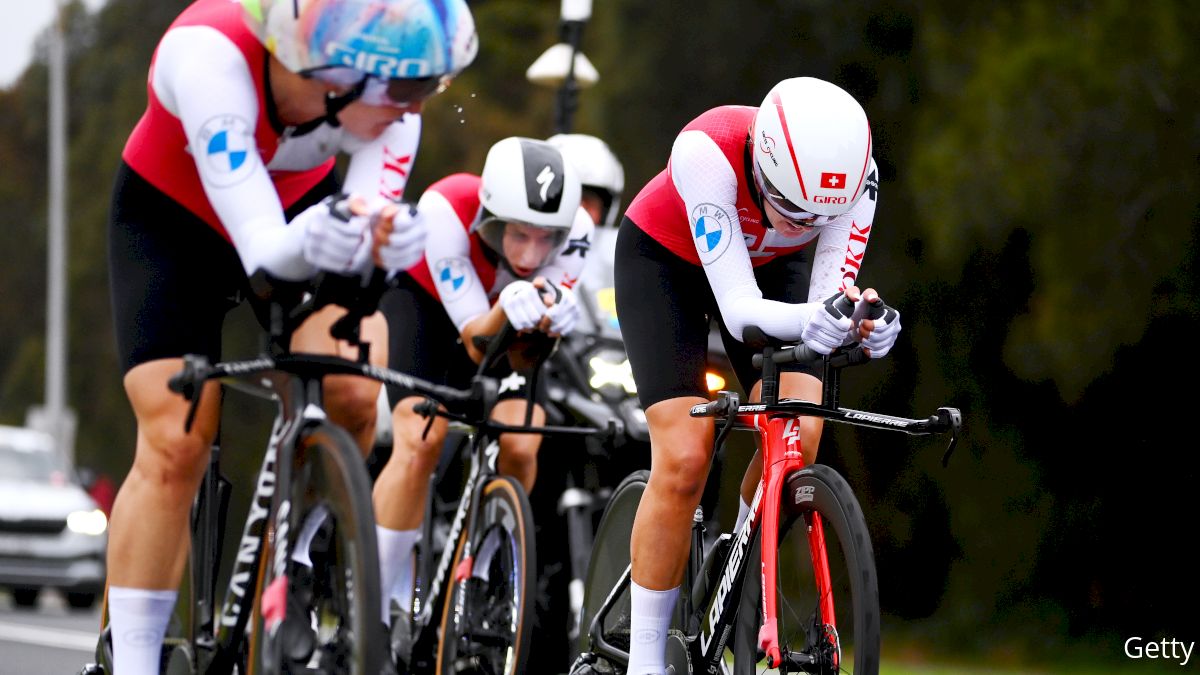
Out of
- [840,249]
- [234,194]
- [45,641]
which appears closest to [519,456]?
[840,249]

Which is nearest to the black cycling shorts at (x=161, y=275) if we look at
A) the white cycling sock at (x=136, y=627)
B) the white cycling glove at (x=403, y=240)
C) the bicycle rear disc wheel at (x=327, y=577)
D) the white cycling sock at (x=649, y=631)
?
the white cycling sock at (x=136, y=627)

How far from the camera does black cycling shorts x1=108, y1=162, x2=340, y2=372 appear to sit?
16.3ft

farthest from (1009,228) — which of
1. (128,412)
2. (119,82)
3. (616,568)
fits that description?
(119,82)

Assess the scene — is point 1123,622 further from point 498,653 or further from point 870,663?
point 870,663

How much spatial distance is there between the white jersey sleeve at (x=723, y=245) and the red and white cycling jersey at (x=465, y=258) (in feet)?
5.41

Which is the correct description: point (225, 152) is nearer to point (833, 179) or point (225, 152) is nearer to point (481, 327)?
point (833, 179)

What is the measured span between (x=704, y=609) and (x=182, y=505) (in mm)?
1634

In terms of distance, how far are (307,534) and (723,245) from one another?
5.13 feet

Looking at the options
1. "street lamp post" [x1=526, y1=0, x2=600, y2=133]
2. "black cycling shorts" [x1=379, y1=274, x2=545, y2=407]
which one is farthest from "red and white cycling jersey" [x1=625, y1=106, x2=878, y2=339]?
"street lamp post" [x1=526, y1=0, x2=600, y2=133]

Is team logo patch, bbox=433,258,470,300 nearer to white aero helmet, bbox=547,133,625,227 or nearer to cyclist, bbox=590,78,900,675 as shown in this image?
cyclist, bbox=590,78,900,675

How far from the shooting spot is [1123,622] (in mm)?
15609

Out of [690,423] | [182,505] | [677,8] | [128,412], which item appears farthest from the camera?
[128,412]

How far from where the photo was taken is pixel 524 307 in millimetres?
6488

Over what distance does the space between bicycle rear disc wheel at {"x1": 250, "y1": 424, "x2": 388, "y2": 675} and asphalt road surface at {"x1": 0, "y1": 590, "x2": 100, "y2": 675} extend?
582cm
